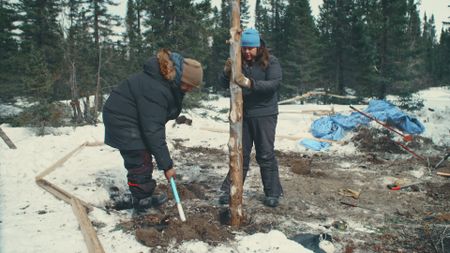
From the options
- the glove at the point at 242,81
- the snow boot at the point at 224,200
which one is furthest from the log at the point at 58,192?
the glove at the point at 242,81

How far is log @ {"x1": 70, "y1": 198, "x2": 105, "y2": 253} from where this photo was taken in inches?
127

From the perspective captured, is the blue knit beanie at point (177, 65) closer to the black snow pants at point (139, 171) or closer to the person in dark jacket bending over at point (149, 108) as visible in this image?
the person in dark jacket bending over at point (149, 108)

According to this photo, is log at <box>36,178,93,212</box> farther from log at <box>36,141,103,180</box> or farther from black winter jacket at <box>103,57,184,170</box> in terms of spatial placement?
black winter jacket at <box>103,57,184,170</box>

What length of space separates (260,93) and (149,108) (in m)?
1.42

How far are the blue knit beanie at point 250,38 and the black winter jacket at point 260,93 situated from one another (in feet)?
1.02

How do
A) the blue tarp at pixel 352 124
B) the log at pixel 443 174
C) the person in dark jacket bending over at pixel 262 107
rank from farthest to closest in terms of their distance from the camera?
the blue tarp at pixel 352 124, the log at pixel 443 174, the person in dark jacket bending over at pixel 262 107

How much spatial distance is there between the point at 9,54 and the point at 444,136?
25115mm

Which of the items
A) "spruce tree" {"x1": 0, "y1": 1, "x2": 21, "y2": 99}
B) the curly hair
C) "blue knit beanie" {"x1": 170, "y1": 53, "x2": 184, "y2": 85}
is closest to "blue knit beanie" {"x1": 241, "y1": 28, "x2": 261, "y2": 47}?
"blue knit beanie" {"x1": 170, "y1": 53, "x2": 184, "y2": 85}

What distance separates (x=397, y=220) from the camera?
4.40 meters

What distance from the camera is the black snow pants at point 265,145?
4461 millimetres

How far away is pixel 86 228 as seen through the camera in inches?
141

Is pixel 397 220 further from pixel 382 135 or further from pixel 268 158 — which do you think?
pixel 382 135

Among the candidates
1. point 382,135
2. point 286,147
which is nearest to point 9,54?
point 286,147

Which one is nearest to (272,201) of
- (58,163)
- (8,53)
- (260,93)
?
(260,93)
